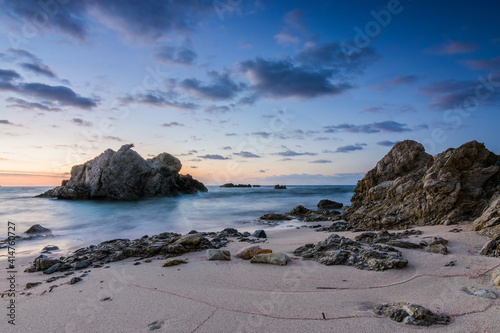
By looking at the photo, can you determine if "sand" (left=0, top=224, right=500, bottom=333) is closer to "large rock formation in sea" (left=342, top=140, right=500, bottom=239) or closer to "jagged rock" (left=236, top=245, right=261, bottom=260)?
"jagged rock" (left=236, top=245, right=261, bottom=260)

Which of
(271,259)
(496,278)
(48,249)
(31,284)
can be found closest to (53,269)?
(31,284)

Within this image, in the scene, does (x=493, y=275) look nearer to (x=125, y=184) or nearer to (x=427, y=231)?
(x=427, y=231)

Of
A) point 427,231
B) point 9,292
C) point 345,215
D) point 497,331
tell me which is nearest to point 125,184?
point 345,215

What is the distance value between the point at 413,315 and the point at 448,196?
6.87 meters

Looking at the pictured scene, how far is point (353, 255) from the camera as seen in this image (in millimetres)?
5137

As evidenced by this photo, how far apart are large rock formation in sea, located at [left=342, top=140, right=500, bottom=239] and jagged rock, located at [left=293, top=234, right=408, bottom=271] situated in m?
2.60

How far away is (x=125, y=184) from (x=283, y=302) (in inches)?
1315

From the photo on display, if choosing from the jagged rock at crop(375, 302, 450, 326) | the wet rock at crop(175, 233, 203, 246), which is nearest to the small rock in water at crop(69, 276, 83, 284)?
the wet rock at crop(175, 233, 203, 246)

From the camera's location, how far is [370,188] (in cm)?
1245

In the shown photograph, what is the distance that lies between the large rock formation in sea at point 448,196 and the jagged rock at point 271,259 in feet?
15.1

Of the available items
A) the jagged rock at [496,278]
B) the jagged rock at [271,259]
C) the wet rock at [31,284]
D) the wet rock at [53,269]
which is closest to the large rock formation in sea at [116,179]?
the wet rock at [53,269]

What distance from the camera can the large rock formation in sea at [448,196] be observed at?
7.42 meters

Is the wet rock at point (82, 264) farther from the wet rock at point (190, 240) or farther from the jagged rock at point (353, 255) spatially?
the jagged rock at point (353, 255)

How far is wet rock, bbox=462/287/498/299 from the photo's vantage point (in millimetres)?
3227
